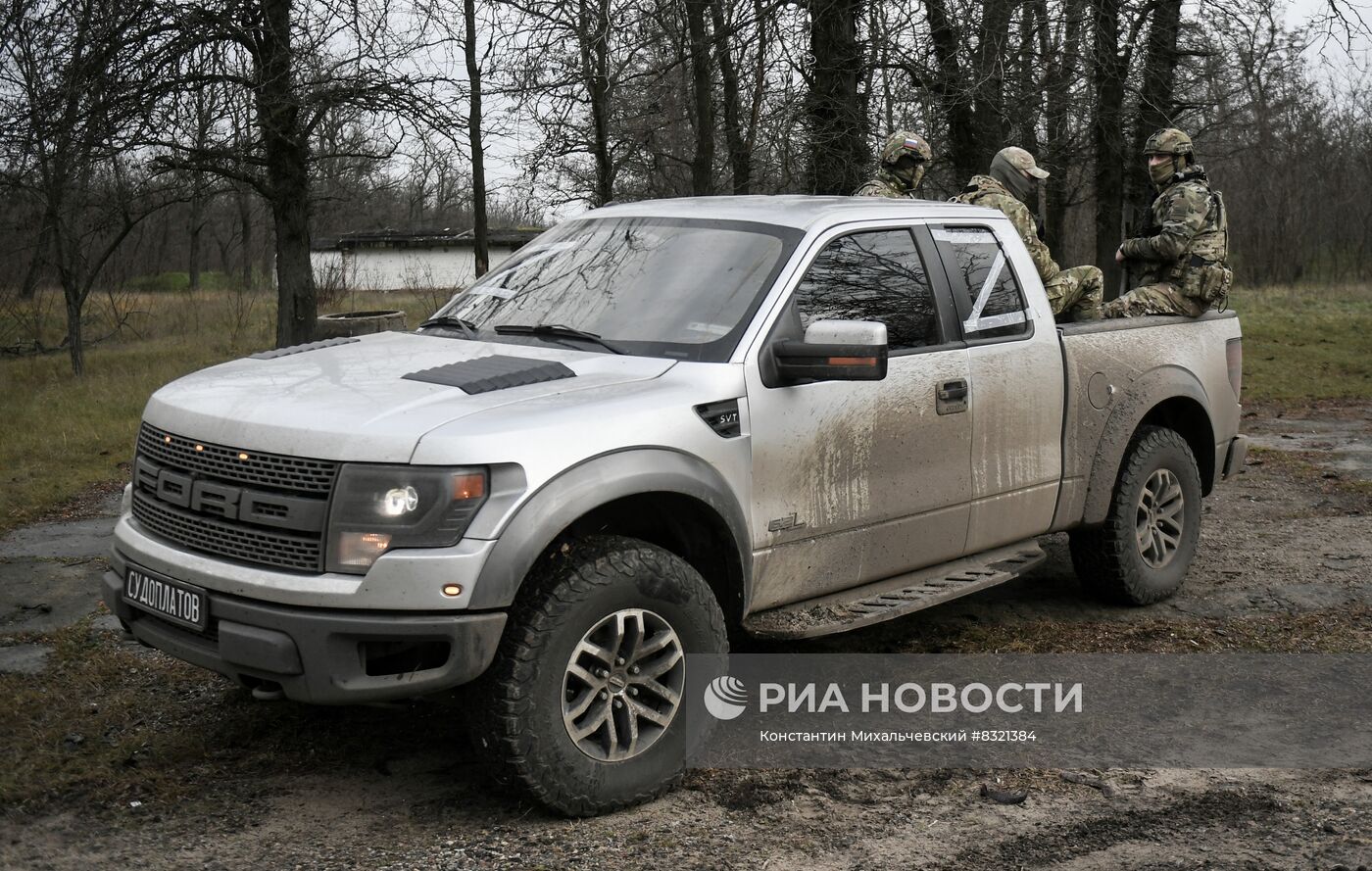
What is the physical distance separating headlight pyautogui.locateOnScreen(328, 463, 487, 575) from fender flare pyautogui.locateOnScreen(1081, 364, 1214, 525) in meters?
3.29

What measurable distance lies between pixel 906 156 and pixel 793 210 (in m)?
3.38

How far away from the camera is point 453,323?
5090 mm

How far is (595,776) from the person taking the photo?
12.7 feet

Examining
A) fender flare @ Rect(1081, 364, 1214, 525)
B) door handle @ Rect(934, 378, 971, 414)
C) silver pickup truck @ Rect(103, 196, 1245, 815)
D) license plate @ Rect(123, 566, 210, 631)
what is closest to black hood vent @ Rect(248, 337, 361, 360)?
silver pickup truck @ Rect(103, 196, 1245, 815)

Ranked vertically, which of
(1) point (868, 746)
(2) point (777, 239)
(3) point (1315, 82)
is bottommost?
(1) point (868, 746)

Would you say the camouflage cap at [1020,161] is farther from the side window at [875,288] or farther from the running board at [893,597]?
the running board at [893,597]

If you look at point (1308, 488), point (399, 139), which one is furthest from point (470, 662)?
point (399, 139)

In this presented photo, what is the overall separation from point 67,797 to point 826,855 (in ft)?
7.62

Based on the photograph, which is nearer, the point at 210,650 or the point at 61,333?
the point at 210,650

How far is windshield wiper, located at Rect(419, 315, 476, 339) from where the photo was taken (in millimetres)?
4961

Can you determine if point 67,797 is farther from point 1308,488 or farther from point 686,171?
point 686,171

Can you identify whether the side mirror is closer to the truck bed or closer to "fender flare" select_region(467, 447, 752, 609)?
"fender flare" select_region(467, 447, 752, 609)

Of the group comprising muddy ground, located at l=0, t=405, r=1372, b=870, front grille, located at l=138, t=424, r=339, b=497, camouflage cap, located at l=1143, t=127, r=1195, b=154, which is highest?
camouflage cap, located at l=1143, t=127, r=1195, b=154

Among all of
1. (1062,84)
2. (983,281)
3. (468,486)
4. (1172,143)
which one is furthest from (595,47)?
(468,486)
